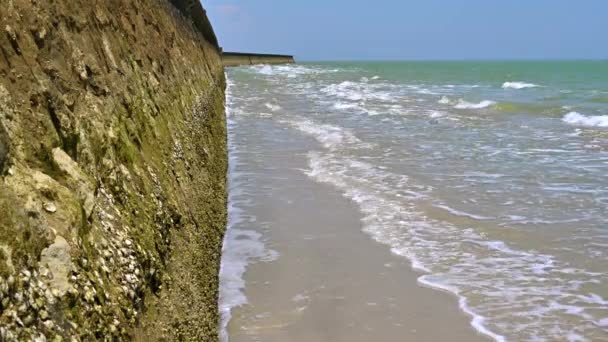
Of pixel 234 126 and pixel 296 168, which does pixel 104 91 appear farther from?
pixel 234 126

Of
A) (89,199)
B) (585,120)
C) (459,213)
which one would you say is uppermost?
(89,199)

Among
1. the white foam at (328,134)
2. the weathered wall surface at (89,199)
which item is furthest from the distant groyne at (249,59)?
the weathered wall surface at (89,199)

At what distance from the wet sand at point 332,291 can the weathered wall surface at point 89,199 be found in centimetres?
56

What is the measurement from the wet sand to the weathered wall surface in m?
0.56

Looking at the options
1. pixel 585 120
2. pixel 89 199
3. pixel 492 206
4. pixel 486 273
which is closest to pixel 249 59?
pixel 585 120

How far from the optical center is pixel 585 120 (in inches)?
743

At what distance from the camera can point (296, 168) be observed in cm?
1069

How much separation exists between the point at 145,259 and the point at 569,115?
2005cm

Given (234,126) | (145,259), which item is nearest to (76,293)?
(145,259)

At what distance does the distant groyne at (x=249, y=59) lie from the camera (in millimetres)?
69062

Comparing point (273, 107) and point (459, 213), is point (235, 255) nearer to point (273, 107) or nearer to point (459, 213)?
point (459, 213)

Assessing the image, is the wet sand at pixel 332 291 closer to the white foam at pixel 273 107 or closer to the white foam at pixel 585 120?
the white foam at pixel 585 120

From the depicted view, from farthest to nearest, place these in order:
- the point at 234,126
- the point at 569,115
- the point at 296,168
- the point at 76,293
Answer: the point at 569,115
the point at 234,126
the point at 296,168
the point at 76,293

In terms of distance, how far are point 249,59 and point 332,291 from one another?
7235cm
